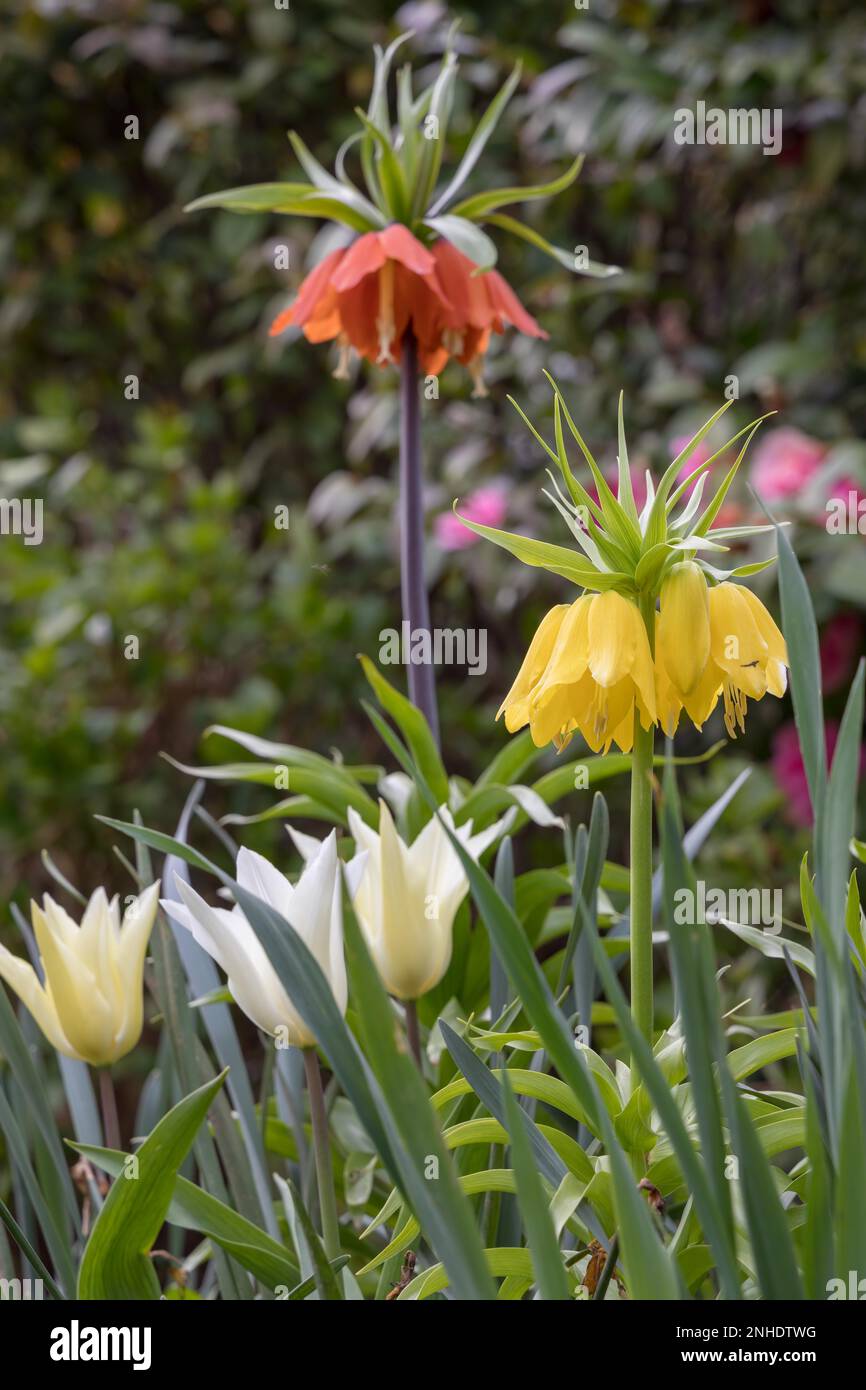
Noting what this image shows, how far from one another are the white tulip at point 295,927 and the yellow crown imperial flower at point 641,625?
8cm

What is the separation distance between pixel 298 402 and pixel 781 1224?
1.88 meters

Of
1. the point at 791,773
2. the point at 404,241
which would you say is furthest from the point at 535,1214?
the point at 791,773

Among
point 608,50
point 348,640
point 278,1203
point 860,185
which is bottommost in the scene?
point 278,1203

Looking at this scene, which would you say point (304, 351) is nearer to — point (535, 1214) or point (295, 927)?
point (295, 927)

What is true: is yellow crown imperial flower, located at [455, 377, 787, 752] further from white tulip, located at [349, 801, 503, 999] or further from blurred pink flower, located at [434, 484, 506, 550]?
blurred pink flower, located at [434, 484, 506, 550]

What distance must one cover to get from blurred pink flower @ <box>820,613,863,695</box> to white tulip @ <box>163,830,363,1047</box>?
103 centimetres

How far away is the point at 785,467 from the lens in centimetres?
133

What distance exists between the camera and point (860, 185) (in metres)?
1.56

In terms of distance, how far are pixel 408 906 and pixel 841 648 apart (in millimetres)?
1002

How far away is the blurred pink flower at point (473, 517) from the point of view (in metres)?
1.49

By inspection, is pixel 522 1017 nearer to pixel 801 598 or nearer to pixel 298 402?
pixel 801 598

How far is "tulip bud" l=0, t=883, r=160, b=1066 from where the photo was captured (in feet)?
1.49

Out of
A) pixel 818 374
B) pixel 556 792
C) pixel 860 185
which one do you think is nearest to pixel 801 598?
pixel 556 792

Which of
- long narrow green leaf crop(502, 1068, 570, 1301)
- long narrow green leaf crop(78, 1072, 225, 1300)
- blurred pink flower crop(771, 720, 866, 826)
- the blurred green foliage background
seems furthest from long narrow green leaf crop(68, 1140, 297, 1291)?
blurred pink flower crop(771, 720, 866, 826)
